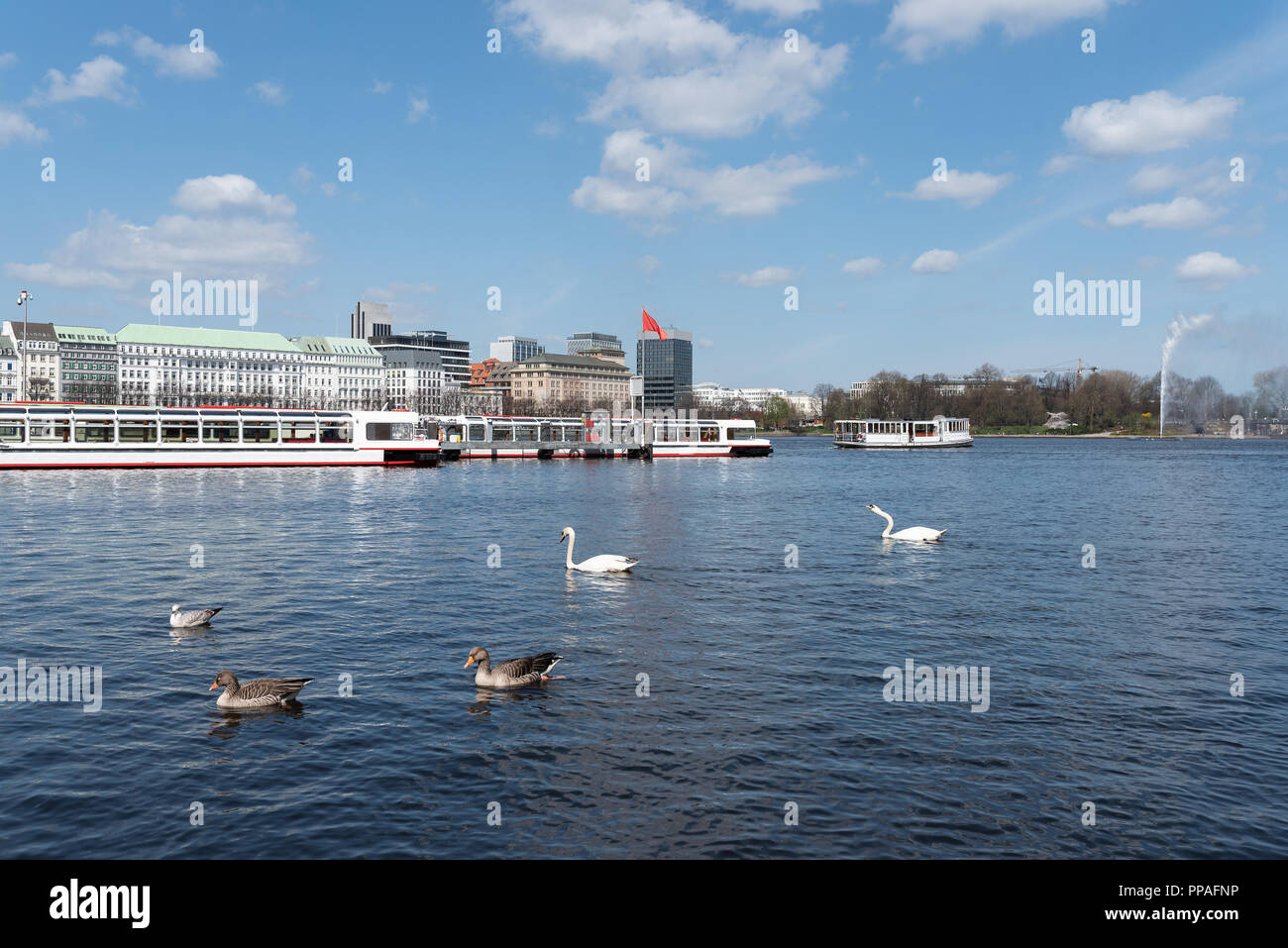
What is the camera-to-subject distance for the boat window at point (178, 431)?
95.9 meters

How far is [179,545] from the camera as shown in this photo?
1389 inches

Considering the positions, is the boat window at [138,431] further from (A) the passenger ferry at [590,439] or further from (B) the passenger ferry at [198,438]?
(A) the passenger ferry at [590,439]

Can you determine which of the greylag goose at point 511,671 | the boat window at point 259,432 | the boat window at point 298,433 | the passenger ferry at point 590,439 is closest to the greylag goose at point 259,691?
the greylag goose at point 511,671

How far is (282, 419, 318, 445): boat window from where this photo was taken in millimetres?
101062

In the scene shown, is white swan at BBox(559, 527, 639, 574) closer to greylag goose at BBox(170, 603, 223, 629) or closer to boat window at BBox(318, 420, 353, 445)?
greylag goose at BBox(170, 603, 223, 629)

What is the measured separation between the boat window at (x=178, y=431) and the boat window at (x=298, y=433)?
9279 millimetres

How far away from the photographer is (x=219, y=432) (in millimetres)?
100875

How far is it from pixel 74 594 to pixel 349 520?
20404mm

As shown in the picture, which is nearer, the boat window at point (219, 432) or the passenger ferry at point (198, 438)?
the passenger ferry at point (198, 438)

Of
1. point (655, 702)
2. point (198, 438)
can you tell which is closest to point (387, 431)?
point (198, 438)

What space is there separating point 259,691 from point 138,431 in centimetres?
9268
